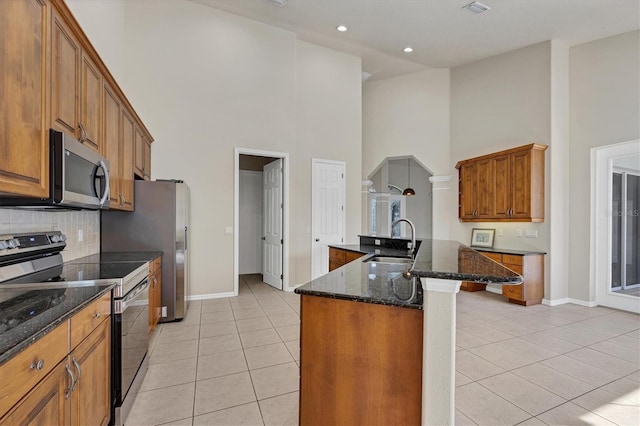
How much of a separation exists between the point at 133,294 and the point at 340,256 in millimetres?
2994

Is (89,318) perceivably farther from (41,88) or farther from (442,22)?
(442,22)

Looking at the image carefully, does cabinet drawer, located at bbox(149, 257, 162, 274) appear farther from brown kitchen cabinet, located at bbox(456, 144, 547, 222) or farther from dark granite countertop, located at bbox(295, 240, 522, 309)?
brown kitchen cabinet, located at bbox(456, 144, 547, 222)

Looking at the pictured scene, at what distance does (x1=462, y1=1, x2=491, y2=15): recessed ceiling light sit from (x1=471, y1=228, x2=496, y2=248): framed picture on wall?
3442 mm

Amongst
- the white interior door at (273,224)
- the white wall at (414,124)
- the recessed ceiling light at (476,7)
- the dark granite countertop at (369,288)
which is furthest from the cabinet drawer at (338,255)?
the recessed ceiling light at (476,7)

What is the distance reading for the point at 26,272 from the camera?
1.89 meters

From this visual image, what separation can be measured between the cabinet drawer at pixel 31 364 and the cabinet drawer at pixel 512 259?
521 centimetres

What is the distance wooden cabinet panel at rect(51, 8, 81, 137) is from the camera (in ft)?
5.51

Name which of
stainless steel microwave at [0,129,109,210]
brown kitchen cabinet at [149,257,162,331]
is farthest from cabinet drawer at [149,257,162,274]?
stainless steel microwave at [0,129,109,210]

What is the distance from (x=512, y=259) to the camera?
475cm

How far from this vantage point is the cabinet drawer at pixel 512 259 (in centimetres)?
466

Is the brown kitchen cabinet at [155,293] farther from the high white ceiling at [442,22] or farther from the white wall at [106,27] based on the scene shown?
the high white ceiling at [442,22]

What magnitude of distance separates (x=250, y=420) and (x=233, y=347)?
3.75 feet

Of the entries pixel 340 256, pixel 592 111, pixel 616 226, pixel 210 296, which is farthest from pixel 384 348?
pixel 592 111

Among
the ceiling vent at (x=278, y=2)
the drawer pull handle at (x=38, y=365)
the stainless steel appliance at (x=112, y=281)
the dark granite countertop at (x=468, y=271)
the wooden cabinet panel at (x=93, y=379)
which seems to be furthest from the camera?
the ceiling vent at (x=278, y=2)
